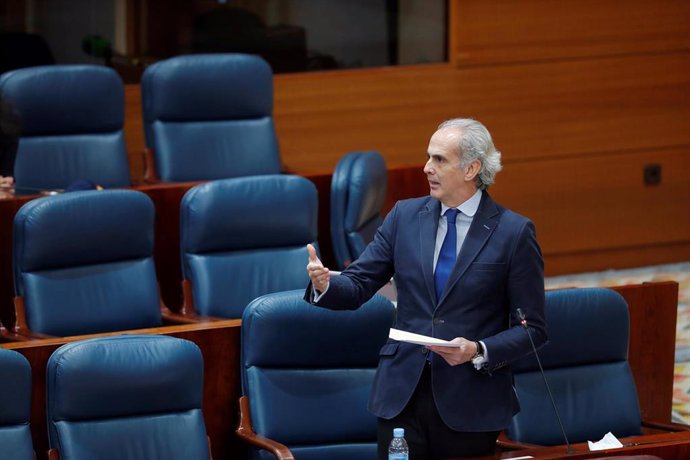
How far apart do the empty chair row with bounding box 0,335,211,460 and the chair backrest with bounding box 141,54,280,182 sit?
190cm

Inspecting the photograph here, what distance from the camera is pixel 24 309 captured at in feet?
12.8

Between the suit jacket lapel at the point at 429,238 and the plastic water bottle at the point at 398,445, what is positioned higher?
the suit jacket lapel at the point at 429,238

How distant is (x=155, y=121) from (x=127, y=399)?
205 centimetres

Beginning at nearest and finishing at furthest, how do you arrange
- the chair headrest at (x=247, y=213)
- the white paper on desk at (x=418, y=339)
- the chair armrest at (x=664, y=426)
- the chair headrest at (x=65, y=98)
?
the white paper on desk at (x=418, y=339) < the chair armrest at (x=664, y=426) < the chair headrest at (x=247, y=213) < the chair headrest at (x=65, y=98)

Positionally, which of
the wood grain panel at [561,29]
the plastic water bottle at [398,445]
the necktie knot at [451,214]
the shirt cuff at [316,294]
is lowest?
the plastic water bottle at [398,445]

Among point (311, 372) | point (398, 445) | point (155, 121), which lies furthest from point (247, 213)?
point (398, 445)

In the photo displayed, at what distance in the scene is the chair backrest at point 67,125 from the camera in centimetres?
468

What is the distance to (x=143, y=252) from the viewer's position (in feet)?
13.3

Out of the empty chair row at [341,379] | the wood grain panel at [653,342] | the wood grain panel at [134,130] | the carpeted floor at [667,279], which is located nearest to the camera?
the empty chair row at [341,379]

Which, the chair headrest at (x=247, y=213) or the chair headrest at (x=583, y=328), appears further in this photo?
the chair headrest at (x=247, y=213)

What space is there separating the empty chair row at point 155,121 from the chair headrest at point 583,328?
5.98 ft

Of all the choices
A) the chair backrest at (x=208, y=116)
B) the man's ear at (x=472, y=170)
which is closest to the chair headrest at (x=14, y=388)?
the man's ear at (x=472, y=170)

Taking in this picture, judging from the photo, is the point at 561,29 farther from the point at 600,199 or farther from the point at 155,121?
the point at 155,121

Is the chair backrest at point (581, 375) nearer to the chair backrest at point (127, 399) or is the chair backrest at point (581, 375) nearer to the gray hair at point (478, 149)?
the gray hair at point (478, 149)
